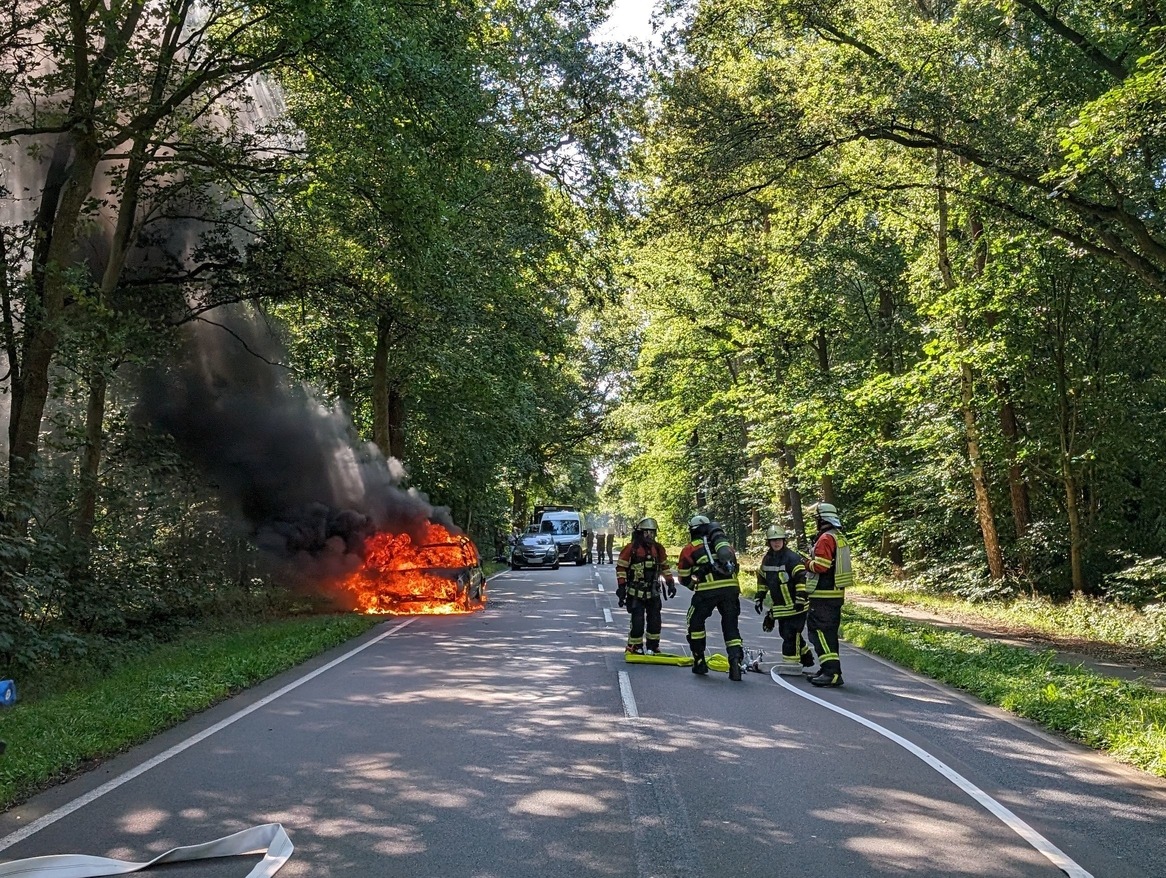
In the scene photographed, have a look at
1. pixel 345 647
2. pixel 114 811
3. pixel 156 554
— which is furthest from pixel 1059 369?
pixel 114 811

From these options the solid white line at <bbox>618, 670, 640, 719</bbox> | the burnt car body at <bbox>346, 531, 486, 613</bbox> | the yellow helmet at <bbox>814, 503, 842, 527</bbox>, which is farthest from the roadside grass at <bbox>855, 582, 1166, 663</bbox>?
the burnt car body at <bbox>346, 531, 486, 613</bbox>

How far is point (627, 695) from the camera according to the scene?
9.16 metres

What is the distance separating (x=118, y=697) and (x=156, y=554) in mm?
6624

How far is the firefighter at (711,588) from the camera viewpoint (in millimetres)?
10539

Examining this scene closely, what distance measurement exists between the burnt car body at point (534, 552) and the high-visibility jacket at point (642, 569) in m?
25.8

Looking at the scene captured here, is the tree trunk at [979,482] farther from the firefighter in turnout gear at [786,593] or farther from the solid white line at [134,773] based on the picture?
the solid white line at [134,773]

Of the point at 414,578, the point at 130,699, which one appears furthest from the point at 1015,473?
the point at 130,699

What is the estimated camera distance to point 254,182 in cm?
1348

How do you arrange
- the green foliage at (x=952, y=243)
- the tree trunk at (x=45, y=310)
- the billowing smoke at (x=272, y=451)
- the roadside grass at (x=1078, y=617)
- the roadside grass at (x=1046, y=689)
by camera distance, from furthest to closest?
1. the billowing smoke at (x=272, y=451)
2. the roadside grass at (x=1078, y=617)
3. the green foliage at (x=952, y=243)
4. the tree trunk at (x=45, y=310)
5. the roadside grass at (x=1046, y=689)

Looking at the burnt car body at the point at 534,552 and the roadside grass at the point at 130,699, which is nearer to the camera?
the roadside grass at the point at 130,699

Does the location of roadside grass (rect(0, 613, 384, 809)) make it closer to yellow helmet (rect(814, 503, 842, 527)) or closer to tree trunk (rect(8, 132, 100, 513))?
tree trunk (rect(8, 132, 100, 513))

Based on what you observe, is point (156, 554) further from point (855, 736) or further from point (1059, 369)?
point (1059, 369)

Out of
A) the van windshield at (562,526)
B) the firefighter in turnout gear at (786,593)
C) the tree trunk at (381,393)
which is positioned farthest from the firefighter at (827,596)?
the van windshield at (562,526)

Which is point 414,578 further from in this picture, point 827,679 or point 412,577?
point 827,679
